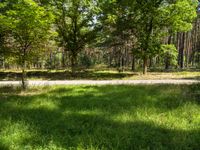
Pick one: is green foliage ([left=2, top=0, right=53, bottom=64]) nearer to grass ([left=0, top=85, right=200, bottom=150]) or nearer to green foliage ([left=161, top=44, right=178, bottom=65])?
grass ([left=0, top=85, right=200, bottom=150])

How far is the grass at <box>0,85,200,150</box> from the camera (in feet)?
22.0

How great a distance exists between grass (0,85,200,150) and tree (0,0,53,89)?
4.93 metres

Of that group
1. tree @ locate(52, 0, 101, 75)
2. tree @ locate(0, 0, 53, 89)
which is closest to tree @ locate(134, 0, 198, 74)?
tree @ locate(52, 0, 101, 75)

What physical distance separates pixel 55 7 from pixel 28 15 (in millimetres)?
13584

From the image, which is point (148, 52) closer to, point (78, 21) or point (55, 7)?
point (78, 21)

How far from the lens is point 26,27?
15883mm

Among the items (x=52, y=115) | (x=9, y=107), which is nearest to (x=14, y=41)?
(x=9, y=107)

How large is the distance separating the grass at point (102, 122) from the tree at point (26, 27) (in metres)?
4.93

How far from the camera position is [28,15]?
15398 mm

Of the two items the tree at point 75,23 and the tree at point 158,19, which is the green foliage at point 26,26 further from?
the tree at point 158,19

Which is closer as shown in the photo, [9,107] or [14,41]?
[9,107]

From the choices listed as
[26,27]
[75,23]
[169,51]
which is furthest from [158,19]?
[26,27]

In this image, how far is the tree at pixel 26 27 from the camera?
15.4 m

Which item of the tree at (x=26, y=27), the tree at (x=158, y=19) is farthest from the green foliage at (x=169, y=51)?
the tree at (x=26, y=27)
